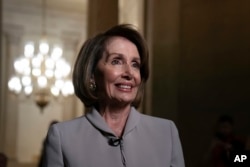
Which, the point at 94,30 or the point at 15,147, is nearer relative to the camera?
the point at 94,30

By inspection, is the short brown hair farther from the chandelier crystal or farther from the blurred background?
the chandelier crystal

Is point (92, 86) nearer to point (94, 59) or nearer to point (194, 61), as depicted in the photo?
point (94, 59)

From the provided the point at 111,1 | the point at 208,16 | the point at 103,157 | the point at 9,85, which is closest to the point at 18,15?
the point at 9,85

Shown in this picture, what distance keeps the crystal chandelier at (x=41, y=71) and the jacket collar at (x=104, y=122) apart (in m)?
10.8

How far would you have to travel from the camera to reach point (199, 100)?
8188mm

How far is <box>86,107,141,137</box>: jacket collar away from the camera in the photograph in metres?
2.09

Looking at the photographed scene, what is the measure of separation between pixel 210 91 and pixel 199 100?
249mm

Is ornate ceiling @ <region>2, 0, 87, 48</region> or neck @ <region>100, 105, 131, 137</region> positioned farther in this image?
ornate ceiling @ <region>2, 0, 87, 48</region>

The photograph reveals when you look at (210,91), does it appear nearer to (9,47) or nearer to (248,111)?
(248,111)

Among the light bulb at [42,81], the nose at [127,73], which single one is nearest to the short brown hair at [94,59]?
the nose at [127,73]

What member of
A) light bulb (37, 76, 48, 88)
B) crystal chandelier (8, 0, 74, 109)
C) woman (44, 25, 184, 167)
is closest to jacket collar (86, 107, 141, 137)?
woman (44, 25, 184, 167)

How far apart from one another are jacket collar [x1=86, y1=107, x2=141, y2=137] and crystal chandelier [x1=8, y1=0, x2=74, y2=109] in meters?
10.8

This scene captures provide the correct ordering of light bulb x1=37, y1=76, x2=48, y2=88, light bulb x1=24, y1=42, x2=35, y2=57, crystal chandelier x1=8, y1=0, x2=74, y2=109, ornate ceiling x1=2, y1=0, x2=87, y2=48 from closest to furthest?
light bulb x1=24, y1=42, x2=35, y2=57, crystal chandelier x1=8, y1=0, x2=74, y2=109, light bulb x1=37, y1=76, x2=48, y2=88, ornate ceiling x1=2, y1=0, x2=87, y2=48

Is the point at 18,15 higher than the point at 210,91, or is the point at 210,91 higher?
the point at 18,15
